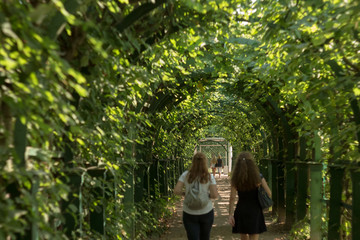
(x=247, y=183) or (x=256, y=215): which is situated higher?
(x=247, y=183)

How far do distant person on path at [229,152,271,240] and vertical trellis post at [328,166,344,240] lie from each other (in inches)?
27.0

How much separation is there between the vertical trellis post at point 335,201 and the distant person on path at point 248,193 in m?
0.69

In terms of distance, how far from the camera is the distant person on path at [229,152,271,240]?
538 centimetres

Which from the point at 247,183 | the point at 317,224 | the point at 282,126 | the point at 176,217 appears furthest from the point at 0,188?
the point at 176,217

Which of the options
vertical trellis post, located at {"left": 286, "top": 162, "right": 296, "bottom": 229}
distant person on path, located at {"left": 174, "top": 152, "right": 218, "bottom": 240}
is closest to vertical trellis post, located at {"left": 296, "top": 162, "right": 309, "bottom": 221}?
vertical trellis post, located at {"left": 286, "top": 162, "right": 296, "bottom": 229}

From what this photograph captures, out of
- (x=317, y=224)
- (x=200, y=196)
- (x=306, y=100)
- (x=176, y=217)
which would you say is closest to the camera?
(x=306, y=100)

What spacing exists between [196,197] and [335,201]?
1506 millimetres

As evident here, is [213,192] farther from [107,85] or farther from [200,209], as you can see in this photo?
[107,85]

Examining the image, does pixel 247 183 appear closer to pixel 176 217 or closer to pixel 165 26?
pixel 165 26

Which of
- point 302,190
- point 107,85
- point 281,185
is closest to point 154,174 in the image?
point 281,185

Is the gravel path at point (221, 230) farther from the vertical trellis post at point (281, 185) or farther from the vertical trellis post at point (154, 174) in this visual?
the vertical trellis post at point (154, 174)

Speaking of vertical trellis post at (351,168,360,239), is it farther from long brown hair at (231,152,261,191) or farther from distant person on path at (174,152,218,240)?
distant person on path at (174,152,218,240)

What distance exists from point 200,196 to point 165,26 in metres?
1.84

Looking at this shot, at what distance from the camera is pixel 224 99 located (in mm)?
14641
